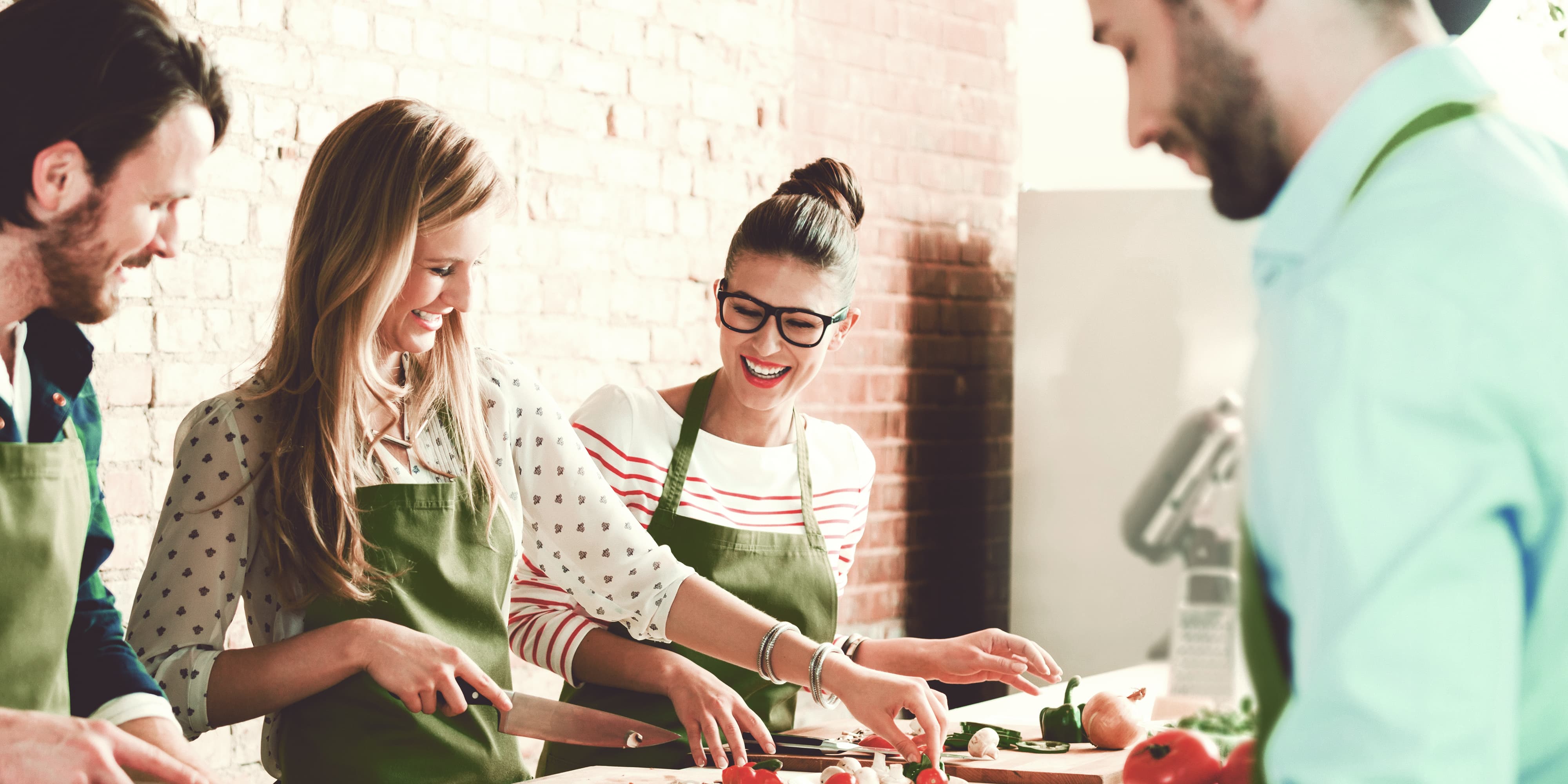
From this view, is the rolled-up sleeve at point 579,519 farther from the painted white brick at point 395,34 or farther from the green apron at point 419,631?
the painted white brick at point 395,34

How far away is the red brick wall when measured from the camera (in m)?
3.91

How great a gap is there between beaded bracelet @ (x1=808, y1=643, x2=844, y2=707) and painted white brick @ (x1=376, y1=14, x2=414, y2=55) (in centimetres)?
162

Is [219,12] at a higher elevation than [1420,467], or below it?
higher

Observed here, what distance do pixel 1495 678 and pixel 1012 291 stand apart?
412 centimetres

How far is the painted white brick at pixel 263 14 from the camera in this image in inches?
96.0

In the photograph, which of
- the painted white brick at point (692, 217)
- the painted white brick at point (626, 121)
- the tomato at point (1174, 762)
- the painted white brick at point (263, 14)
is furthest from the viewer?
the painted white brick at point (692, 217)

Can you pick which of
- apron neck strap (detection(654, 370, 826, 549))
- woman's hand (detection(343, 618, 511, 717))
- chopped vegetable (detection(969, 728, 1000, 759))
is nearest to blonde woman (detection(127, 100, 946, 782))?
woman's hand (detection(343, 618, 511, 717))

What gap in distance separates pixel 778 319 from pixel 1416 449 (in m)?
1.82

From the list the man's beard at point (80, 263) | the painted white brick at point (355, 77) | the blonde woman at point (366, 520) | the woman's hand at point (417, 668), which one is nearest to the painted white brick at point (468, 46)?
the painted white brick at point (355, 77)

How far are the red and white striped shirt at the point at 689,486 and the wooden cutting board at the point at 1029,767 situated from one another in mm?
437

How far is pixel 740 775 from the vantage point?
5.14 feet

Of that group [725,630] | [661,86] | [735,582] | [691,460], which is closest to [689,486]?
[691,460]

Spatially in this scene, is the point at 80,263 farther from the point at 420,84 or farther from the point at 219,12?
the point at 420,84

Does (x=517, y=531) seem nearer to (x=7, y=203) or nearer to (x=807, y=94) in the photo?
(x=7, y=203)
